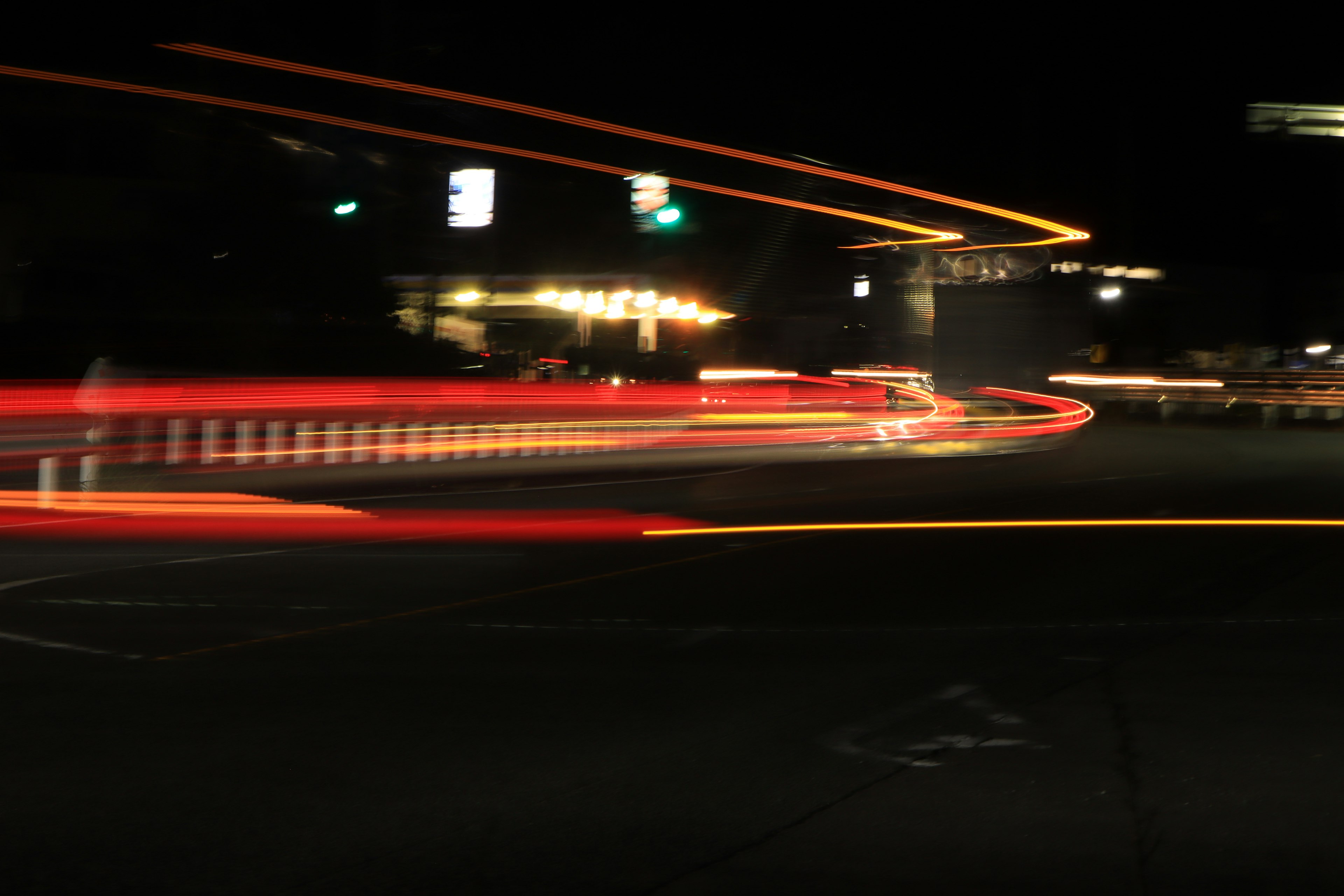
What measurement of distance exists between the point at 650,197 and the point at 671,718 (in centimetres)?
1168

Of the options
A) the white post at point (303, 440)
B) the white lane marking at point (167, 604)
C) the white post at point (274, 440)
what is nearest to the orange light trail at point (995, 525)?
the white lane marking at point (167, 604)

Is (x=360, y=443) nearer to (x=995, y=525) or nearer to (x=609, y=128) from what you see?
(x=609, y=128)

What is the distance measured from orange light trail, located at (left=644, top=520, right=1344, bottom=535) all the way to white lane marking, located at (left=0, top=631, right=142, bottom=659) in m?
5.67

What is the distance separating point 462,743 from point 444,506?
27.5ft

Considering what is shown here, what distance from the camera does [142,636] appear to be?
7297 mm

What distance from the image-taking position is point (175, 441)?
17422 millimetres

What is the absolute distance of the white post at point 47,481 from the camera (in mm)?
13141

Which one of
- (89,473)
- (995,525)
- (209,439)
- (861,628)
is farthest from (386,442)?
(861,628)

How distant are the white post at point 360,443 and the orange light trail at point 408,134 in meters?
4.57

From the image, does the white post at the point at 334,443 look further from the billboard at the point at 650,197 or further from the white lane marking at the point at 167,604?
the white lane marking at the point at 167,604

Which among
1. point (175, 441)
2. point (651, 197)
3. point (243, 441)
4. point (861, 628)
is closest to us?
point (861, 628)

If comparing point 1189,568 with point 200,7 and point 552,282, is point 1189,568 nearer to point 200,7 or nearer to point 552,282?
point 200,7

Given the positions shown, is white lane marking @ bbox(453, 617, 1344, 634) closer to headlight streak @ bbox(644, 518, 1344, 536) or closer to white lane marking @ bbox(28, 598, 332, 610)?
white lane marking @ bbox(28, 598, 332, 610)

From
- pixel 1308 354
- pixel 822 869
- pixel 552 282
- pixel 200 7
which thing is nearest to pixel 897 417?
pixel 200 7
